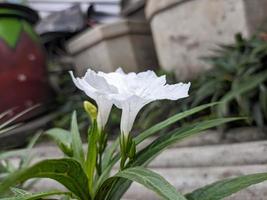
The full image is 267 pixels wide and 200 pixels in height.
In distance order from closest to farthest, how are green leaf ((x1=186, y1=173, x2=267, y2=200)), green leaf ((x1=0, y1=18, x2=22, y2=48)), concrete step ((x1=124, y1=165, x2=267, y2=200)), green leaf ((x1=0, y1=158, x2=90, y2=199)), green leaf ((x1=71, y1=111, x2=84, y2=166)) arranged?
green leaf ((x1=0, y1=158, x2=90, y2=199)), green leaf ((x1=186, y1=173, x2=267, y2=200)), green leaf ((x1=71, y1=111, x2=84, y2=166)), concrete step ((x1=124, y1=165, x2=267, y2=200)), green leaf ((x1=0, y1=18, x2=22, y2=48))

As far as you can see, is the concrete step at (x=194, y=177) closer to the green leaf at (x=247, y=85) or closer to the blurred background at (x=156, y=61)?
the blurred background at (x=156, y=61)

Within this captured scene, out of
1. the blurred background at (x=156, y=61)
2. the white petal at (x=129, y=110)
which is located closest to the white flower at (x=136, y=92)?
the white petal at (x=129, y=110)

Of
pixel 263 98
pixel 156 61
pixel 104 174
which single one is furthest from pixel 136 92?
pixel 156 61

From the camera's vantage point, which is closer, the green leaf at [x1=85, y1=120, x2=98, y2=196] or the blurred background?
the green leaf at [x1=85, y1=120, x2=98, y2=196]

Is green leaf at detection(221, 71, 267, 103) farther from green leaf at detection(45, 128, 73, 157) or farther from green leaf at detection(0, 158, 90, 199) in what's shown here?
green leaf at detection(0, 158, 90, 199)

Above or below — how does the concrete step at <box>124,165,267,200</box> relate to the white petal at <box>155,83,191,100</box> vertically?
below

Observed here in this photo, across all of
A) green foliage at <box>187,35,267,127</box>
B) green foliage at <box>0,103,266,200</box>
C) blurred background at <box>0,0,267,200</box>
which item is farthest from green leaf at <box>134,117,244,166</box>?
green foliage at <box>187,35,267,127</box>
